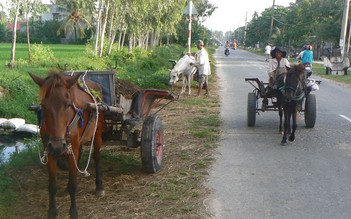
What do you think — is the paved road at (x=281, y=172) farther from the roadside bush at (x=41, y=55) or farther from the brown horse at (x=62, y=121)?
the roadside bush at (x=41, y=55)

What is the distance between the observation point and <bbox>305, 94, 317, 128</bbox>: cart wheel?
33.3 feet

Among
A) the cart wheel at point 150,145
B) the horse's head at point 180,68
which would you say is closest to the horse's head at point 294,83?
the cart wheel at point 150,145

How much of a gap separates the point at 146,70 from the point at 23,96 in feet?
34.9

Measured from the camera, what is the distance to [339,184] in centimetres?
641

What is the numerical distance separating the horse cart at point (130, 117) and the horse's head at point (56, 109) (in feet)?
3.75

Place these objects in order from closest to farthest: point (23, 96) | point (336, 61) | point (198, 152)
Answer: point (198, 152) → point (23, 96) → point (336, 61)

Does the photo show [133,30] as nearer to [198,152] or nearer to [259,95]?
[259,95]

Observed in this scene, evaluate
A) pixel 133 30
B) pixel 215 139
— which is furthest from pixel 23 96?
pixel 133 30

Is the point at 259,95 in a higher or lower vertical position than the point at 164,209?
higher

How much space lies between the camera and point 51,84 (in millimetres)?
4469

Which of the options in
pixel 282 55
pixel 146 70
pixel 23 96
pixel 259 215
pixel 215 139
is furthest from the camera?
pixel 146 70

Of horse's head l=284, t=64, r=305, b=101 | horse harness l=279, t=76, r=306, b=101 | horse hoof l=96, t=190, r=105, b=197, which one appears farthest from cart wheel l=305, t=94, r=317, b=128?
horse hoof l=96, t=190, r=105, b=197

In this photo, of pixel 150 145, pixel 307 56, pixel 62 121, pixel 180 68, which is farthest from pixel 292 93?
pixel 307 56

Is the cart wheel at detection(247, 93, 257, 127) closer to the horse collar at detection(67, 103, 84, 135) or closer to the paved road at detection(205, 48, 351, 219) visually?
the paved road at detection(205, 48, 351, 219)
